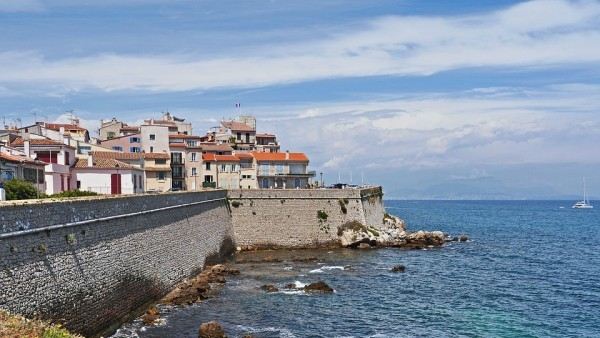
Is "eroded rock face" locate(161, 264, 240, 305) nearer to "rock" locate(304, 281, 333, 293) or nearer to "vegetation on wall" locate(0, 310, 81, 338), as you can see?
"rock" locate(304, 281, 333, 293)

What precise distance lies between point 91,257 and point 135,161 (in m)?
47.7

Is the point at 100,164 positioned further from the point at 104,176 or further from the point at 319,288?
the point at 319,288

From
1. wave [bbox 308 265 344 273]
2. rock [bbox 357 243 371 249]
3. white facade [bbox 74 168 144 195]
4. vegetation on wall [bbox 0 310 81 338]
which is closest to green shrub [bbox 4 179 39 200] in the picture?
white facade [bbox 74 168 144 195]

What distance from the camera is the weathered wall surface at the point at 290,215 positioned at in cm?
6788

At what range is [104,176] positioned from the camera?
60.0m

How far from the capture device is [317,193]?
Answer: 70375mm

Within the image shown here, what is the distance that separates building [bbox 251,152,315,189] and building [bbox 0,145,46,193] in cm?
4492

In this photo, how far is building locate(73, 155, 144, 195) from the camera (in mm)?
58562

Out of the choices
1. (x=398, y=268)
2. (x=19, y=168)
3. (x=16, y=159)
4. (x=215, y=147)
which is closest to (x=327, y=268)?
(x=398, y=268)

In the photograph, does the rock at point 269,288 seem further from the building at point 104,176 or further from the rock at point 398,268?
the building at point 104,176

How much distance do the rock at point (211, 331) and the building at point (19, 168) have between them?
18376mm

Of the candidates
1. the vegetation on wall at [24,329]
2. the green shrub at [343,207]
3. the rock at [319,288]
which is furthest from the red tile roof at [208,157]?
the vegetation on wall at [24,329]

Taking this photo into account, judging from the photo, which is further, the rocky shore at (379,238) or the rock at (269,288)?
the rocky shore at (379,238)

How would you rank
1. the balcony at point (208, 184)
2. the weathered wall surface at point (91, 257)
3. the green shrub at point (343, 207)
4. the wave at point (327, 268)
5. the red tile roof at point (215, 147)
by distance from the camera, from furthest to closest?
1. the red tile roof at point (215, 147)
2. the balcony at point (208, 184)
3. the green shrub at point (343, 207)
4. the wave at point (327, 268)
5. the weathered wall surface at point (91, 257)
